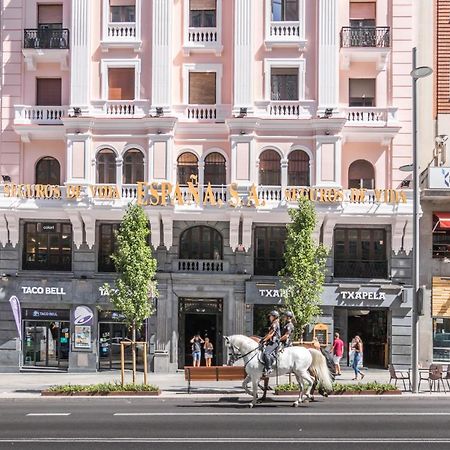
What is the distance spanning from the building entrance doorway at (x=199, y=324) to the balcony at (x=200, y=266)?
131cm

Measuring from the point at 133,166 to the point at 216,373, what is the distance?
12865 mm

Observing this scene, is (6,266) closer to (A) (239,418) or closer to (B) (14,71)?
A: (B) (14,71)

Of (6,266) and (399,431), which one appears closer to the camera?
(399,431)

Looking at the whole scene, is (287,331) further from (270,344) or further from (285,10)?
(285,10)

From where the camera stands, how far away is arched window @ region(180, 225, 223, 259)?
3681 cm

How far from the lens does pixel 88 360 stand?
36.6 meters

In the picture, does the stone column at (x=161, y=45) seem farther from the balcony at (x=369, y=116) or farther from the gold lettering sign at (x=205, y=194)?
the balcony at (x=369, y=116)

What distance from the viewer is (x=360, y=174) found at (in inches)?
1452

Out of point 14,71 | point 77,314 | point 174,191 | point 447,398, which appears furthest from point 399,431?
point 14,71

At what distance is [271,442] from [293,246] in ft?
48.6

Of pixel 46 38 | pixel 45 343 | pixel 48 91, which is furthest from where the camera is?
pixel 48 91

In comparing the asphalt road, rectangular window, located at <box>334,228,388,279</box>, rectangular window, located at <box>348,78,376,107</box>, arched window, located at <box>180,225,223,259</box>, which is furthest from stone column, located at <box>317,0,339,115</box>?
the asphalt road

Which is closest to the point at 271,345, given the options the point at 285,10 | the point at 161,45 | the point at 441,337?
the point at 441,337

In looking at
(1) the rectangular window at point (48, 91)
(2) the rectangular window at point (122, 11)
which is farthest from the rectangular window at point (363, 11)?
(1) the rectangular window at point (48, 91)
